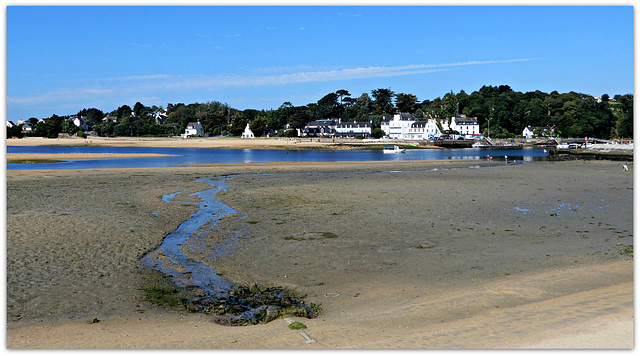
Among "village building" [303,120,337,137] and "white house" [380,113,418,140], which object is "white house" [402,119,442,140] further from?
"village building" [303,120,337,137]

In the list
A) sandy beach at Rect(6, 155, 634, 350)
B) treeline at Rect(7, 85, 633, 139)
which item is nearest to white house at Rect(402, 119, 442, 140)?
treeline at Rect(7, 85, 633, 139)

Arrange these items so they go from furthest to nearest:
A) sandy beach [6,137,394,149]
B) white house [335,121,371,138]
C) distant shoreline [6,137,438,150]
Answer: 1. white house [335,121,371,138]
2. sandy beach [6,137,394,149]
3. distant shoreline [6,137,438,150]

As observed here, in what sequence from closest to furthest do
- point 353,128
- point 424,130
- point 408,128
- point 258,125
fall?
point 424,130 → point 408,128 → point 258,125 → point 353,128

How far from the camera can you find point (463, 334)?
6.76m

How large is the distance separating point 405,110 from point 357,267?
166945 millimetres

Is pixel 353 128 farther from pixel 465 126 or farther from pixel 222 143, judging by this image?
pixel 222 143

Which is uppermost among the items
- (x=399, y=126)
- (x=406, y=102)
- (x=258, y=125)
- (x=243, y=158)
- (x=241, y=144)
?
(x=406, y=102)

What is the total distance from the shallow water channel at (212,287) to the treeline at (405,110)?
121 metres

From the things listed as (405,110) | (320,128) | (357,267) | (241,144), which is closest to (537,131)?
(405,110)

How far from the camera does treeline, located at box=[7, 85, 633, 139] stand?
135 m

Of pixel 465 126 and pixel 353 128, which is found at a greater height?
pixel 465 126

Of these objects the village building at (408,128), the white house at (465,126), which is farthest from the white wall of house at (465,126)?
the village building at (408,128)

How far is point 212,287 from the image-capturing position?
1086cm

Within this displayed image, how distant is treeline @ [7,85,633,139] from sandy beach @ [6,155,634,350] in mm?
112491
